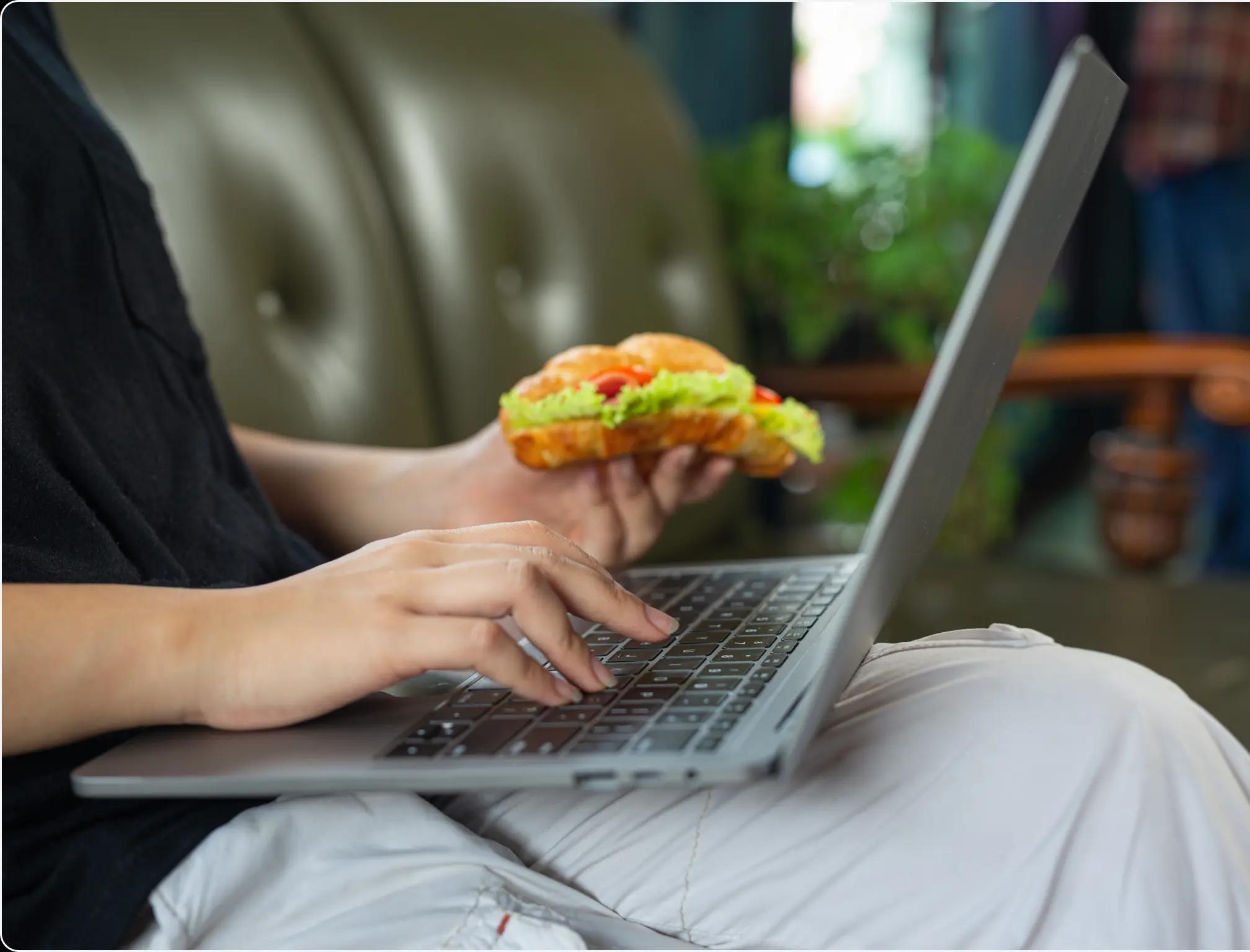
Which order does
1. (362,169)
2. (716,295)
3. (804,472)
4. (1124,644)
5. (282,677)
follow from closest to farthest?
(282,677), (1124,644), (362,169), (716,295), (804,472)

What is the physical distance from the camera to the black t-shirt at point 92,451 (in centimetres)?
60

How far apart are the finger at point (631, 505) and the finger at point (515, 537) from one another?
323 millimetres

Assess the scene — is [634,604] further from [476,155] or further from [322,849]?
[476,155]

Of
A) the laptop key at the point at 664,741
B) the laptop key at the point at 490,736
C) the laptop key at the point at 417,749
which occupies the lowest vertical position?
the laptop key at the point at 417,749

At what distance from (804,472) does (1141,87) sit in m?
1.23

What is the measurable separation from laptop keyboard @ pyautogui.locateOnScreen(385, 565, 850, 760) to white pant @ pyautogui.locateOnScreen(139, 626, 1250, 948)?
0.06 m

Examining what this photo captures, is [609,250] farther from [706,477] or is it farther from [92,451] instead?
[92,451]

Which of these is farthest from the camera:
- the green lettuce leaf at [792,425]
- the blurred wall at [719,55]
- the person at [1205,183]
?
the person at [1205,183]

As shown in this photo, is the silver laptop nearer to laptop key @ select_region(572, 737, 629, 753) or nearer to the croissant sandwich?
laptop key @ select_region(572, 737, 629, 753)

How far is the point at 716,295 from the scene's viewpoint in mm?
1840

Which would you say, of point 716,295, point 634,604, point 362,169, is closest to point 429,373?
point 362,169

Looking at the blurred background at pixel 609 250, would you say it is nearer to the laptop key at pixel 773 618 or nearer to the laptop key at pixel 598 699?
the laptop key at pixel 773 618

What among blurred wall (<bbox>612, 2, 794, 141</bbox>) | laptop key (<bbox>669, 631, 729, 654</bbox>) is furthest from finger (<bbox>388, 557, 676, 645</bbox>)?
blurred wall (<bbox>612, 2, 794, 141</bbox>)

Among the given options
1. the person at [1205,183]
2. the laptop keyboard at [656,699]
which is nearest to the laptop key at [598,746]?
the laptop keyboard at [656,699]
